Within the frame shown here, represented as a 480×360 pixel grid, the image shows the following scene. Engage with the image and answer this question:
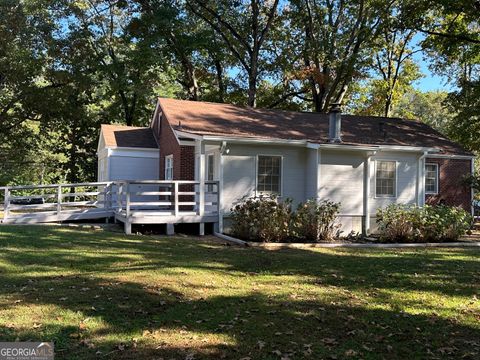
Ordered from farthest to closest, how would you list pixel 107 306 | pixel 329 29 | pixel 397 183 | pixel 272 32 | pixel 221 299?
1. pixel 272 32
2. pixel 329 29
3. pixel 397 183
4. pixel 221 299
5. pixel 107 306

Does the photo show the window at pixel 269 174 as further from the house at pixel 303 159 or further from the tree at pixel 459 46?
the tree at pixel 459 46

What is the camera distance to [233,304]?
247 inches

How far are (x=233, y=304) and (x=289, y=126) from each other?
39.7 ft

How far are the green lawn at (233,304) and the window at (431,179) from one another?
376 inches

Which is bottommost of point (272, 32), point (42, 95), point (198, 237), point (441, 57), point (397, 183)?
point (198, 237)

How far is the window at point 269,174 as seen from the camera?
14898 millimetres

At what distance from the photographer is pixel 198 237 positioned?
13812 mm

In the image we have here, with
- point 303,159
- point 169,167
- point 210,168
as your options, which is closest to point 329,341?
point 303,159

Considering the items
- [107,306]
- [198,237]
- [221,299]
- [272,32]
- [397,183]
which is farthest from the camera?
[272,32]

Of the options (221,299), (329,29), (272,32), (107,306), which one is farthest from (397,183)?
(272,32)

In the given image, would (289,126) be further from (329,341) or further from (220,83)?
(220,83)

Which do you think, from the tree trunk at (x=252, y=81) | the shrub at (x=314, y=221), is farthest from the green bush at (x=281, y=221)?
the tree trunk at (x=252, y=81)

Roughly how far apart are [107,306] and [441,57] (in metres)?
28.6

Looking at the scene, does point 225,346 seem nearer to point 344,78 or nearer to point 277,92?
point 344,78
